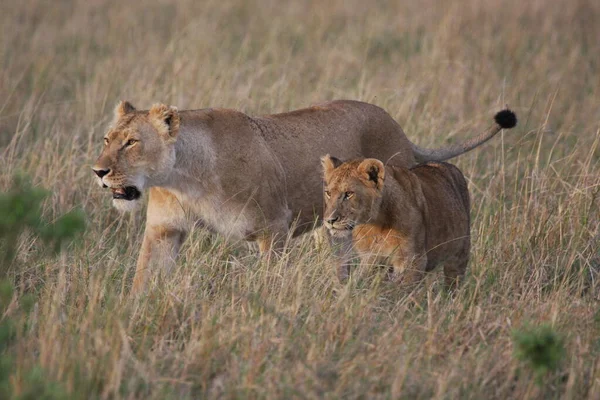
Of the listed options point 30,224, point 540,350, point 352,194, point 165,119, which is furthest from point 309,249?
point 30,224

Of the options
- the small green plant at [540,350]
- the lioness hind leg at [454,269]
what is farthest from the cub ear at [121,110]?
the small green plant at [540,350]

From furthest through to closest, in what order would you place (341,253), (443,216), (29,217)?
(443,216), (341,253), (29,217)

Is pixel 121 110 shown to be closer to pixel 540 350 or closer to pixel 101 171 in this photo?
pixel 101 171

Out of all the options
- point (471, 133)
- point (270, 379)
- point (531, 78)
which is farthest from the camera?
point (531, 78)

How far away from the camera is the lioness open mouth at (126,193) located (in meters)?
5.79

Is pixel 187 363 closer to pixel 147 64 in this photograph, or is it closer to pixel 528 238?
pixel 528 238

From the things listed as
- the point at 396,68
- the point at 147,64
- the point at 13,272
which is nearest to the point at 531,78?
the point at 396,68

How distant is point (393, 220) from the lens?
5.86 meters

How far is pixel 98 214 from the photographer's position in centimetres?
741

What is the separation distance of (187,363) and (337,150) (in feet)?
8.84

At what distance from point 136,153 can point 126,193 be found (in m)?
0.23

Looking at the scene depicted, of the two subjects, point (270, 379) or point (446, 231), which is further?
point (446, 231)

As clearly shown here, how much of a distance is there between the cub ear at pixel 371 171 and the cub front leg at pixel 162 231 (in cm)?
113

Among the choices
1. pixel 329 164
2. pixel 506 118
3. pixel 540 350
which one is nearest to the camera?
pixel 540 350
